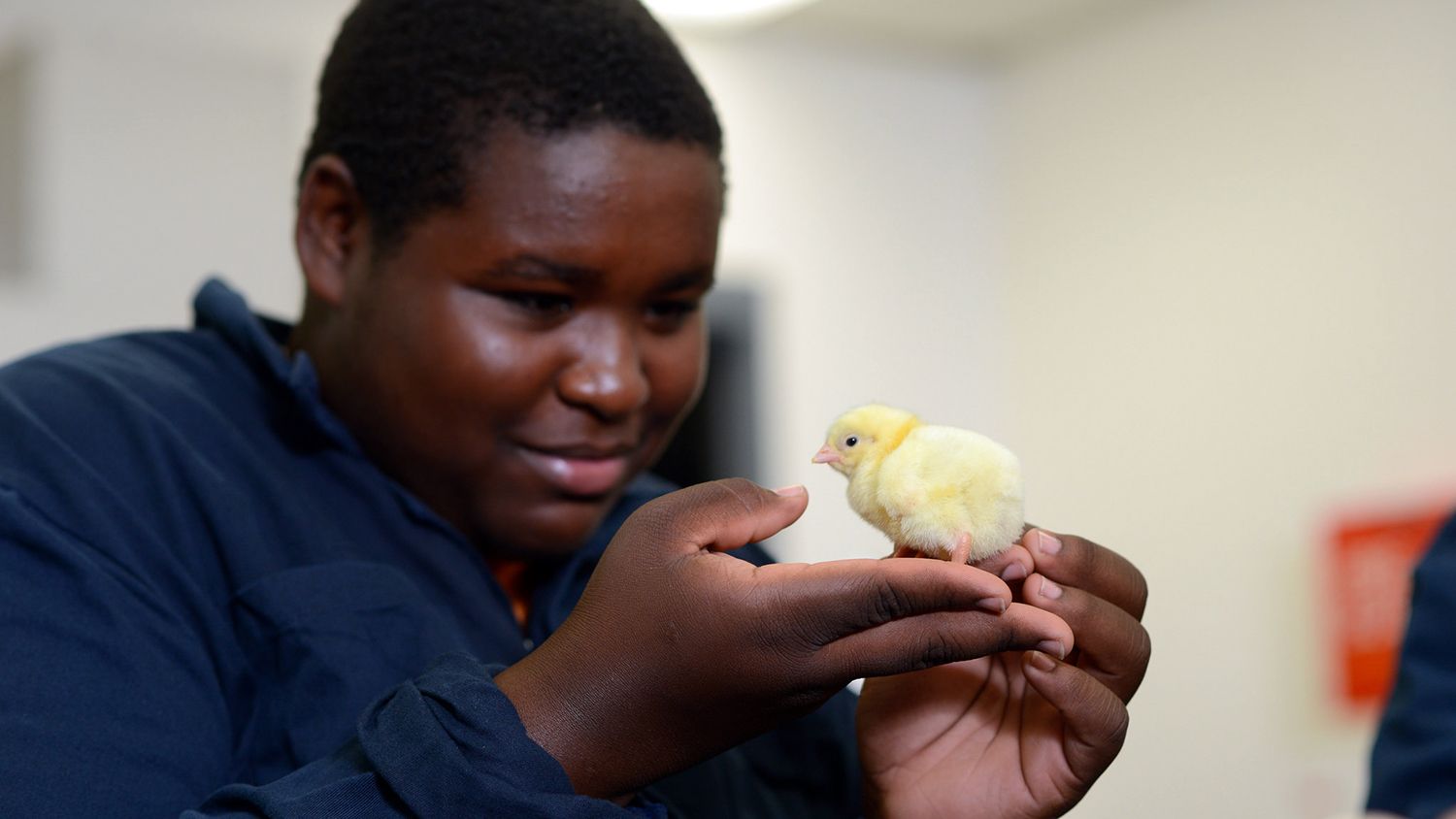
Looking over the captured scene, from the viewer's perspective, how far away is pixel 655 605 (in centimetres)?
73

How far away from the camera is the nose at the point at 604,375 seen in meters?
1.08

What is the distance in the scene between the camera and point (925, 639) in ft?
2.36

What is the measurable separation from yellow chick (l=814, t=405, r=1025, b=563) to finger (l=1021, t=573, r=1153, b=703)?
40 mm

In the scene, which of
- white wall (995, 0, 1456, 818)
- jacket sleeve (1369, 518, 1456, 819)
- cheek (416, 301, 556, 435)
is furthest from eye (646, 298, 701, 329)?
white wall (995, 0, 1456, 818)

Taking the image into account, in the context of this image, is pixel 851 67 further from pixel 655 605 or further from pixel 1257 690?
pixel 655 605

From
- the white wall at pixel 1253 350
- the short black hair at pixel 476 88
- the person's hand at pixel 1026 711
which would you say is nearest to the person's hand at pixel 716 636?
the person's hand at pixel 1026 711

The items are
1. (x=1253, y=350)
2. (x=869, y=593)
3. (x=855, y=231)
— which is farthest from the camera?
(x=855, y=231)

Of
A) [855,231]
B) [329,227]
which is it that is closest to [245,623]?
[329,227]

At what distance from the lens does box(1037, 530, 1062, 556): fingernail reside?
0.83 metres

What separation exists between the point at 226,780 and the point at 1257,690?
2709 mm

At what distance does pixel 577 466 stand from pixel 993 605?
513 millimetres

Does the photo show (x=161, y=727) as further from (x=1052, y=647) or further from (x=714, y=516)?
(x=1052, y=647)

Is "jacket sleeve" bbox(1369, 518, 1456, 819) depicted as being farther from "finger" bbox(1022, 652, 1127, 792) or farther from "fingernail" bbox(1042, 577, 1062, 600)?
"fingernail" bbox(1042, 577, 1062, 600)

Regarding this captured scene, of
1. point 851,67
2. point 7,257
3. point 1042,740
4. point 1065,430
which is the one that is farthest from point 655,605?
point 851,67
